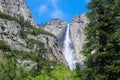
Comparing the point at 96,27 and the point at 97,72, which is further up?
the point at 96,27

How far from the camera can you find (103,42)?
3859 centimetres

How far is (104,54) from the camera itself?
37375 millimetres

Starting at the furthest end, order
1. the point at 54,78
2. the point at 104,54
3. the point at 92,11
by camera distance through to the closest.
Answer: the point at 54,78
the point at 92,11
the point at 104,54

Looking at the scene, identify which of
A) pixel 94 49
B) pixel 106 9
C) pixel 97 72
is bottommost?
pixel 97 72

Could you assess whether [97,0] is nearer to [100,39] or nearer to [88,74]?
[100,39]

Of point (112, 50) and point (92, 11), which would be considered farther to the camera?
point (92, 11)

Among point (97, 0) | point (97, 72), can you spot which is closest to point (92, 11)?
point (97, 0)

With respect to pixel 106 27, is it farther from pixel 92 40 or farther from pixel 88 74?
pixel 88 74

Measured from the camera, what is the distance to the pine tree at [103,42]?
3703 cm

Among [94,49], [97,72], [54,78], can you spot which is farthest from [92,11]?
[54,78]

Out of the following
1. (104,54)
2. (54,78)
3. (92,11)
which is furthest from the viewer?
(54,78)

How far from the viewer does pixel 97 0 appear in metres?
40.3

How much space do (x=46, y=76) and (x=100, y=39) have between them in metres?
12.3

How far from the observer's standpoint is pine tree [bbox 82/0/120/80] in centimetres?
3703
